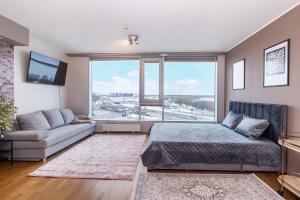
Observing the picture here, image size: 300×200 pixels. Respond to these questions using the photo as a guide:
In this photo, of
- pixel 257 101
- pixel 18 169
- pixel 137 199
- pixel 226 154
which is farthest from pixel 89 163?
pixel 257 101

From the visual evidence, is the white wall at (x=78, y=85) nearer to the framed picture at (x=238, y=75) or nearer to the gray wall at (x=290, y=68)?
the framed picture at (x=238, y=75)

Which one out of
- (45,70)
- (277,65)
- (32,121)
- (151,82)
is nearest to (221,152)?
(277,65)

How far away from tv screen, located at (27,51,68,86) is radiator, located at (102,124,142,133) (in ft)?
5.92

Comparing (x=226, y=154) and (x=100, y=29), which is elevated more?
(x=100, y=29)

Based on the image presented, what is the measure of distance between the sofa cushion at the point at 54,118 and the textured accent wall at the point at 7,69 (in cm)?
97

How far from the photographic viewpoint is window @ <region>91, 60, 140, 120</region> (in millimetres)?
6883

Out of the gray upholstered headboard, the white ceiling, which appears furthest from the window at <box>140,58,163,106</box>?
the gray upholstered headboard

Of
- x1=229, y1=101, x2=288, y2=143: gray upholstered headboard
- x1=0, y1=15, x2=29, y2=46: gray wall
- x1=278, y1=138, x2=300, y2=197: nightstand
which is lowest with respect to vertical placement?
x1=278, y1=138, x2=300, y2=197: nightstand

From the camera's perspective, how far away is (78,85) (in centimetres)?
685

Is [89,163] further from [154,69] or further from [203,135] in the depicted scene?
[154,69]

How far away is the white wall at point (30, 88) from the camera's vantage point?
4.54 metres

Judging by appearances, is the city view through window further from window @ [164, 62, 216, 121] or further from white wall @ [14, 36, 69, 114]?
white wall @ [14, 36, 69, 114]

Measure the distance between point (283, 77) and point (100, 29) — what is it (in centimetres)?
328

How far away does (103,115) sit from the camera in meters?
7.04
